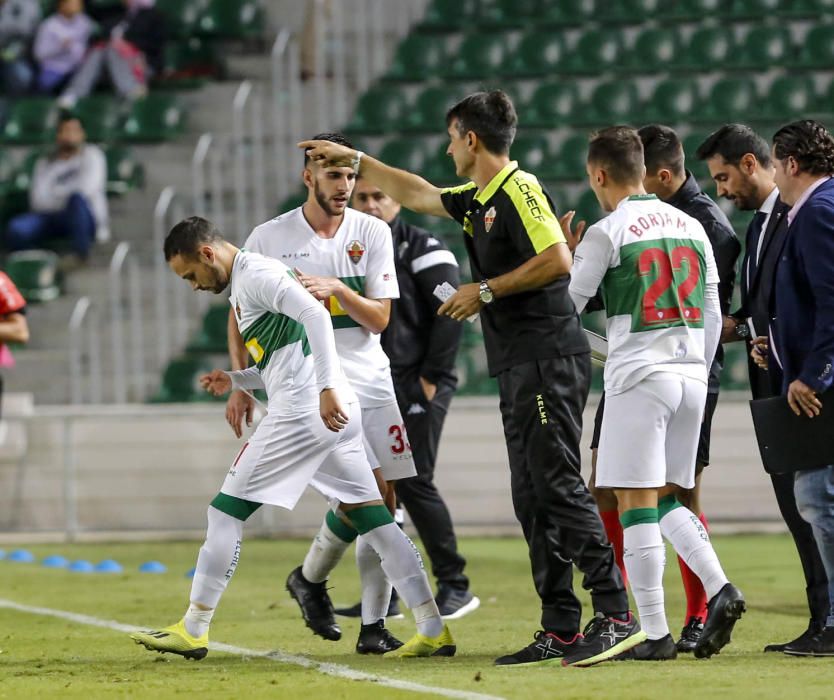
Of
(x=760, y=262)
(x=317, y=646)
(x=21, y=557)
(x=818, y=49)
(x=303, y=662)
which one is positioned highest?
(x=818, y=49)

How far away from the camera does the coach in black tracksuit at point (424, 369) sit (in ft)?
28.7

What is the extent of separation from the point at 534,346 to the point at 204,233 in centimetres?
146

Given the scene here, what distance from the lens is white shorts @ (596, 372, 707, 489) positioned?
6273mm

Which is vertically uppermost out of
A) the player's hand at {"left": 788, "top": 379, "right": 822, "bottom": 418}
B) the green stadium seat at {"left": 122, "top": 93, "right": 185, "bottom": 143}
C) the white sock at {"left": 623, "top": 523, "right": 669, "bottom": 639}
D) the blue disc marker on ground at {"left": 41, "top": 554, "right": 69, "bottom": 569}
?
the green stadium seat at {"left": 122, "top": 93, "right": 185, "bottom": 143}

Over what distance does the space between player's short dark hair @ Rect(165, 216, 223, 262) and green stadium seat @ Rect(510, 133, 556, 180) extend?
33.4ft

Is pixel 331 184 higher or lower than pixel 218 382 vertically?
higher

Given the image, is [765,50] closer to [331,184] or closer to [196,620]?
[331,184]

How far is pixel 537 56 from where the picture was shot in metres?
18.2

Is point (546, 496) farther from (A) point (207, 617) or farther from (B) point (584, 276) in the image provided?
(A) point (207, 617)

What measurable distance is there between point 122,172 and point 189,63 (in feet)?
7.84

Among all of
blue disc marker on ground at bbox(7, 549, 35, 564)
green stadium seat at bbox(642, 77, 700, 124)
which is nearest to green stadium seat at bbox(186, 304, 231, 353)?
blue disc marker on ground at bbox(7, 549, 35, 564)

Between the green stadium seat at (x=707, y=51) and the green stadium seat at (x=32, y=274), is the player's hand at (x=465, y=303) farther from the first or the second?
the green stadium seat at (x=707, y=51)

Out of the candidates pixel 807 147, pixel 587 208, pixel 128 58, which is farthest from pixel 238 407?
pixel 128 58

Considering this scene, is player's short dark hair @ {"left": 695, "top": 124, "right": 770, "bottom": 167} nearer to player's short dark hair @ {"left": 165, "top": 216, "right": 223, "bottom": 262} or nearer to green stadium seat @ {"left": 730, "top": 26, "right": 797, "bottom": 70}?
player's short dark hair @ {"left": 165, "top": 216, "right": 223, "bottom": 262}
